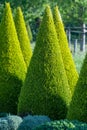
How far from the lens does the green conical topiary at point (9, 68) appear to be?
31.4 feet

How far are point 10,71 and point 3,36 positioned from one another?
0.71m

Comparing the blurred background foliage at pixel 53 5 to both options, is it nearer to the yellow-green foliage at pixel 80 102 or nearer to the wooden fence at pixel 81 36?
the wooden fence at pixel 81 36

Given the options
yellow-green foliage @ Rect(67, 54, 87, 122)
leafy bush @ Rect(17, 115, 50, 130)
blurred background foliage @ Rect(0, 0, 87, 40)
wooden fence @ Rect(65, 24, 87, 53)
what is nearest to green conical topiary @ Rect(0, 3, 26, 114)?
leafy bush @ Rect(17, 115, 50, 130)

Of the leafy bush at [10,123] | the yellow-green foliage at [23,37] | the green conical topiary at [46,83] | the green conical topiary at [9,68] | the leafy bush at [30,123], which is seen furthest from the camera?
the yellow-green foliage at [23,37]

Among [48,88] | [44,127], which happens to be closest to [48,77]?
[48,88]

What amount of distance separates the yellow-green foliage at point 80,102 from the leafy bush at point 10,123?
0.89 meters

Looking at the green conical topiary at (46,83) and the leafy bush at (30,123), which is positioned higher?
the green conical topiary at (46,83)

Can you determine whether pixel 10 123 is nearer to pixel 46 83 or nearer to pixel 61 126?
pixel 46 83

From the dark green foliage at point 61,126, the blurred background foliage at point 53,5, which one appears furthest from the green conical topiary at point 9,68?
the blurred background foliage at point 53,5

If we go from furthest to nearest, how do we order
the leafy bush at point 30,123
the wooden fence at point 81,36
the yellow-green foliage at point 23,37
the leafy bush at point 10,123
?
the wooden fence at point 81,36 → the yellow-green foliage at point 23,37 → the leafy bush at point 10,123 → the leafy bush at point 30,123

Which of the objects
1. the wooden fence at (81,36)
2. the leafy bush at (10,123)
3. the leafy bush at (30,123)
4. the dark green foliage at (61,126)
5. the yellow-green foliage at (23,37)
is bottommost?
the wooden fence at (81,36)

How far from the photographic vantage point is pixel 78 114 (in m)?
7.56

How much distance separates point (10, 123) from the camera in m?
7.93

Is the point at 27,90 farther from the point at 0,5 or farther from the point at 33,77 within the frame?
the point at 0,5
